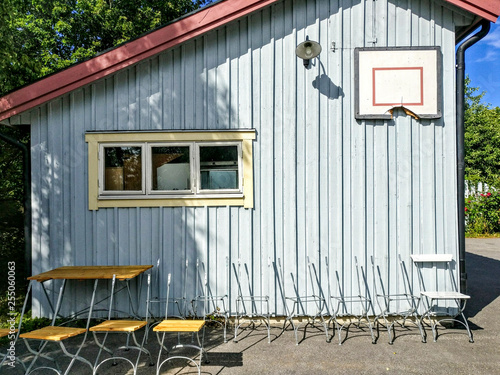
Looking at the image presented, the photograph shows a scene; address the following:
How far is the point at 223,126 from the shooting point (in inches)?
214

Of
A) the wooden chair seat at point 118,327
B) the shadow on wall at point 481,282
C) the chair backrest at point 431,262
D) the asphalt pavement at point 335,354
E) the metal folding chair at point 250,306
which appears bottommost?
the shadow on wall at point 481,282

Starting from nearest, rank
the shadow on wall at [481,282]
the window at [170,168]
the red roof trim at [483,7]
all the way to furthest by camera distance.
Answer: the red roof trim at [483,7] < the window at [170,168] < the shadow on wall at [481,282]

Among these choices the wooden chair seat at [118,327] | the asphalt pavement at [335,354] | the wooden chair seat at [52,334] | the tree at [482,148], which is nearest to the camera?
the wooden chair seat at [52,334]

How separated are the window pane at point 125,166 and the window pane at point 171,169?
0.26 metres

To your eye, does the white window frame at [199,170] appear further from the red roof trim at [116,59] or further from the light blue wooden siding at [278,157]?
the red roof trim at [116,59]

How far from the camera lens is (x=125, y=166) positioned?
5.52m

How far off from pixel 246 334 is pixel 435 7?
18.8ft

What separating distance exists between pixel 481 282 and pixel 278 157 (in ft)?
19.3

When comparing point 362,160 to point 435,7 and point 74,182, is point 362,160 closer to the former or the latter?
point 435,7

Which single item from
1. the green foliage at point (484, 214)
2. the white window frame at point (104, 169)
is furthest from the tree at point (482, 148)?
the white window frame at point (104, 169)

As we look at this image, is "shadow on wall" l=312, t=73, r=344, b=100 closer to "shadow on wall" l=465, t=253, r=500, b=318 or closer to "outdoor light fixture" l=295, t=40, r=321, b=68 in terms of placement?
"outdoor light fixture" l=295, t=40, r=321, b=68

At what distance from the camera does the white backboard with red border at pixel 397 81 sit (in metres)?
5.40

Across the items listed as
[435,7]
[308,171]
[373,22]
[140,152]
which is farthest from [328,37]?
[140,152]

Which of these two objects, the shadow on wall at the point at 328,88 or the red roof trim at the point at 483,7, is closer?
the red roof trim at the point at 483,7
